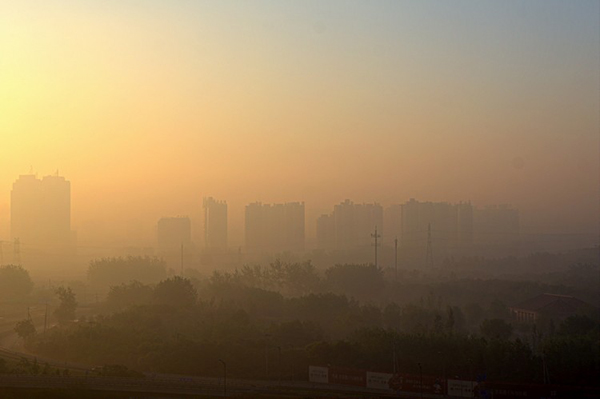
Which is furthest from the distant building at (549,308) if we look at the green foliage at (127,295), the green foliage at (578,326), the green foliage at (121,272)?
the green foliage at (121,272)

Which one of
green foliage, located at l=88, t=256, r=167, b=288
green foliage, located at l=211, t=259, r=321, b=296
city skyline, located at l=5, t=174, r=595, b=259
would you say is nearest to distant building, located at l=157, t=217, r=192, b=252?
city skyline, located at l=5, t=174, r=595, b=259

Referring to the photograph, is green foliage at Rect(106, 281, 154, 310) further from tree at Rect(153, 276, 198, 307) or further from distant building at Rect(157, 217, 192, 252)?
distant building at Rect(157, 217, 192, 252)

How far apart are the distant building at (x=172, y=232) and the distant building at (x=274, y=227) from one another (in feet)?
15.7

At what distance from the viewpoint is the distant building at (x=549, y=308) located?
1686 centimetres

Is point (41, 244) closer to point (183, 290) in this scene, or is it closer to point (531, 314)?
point (183, 290)

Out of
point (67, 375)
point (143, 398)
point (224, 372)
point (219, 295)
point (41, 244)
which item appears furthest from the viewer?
point (41, 244)

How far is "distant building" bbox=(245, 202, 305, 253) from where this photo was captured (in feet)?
146

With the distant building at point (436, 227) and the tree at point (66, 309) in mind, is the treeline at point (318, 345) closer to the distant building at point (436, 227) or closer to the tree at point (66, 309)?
the tree at point (66, 309)

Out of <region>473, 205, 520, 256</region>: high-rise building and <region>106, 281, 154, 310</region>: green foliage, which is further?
<region>473, 205, 520, 256</region>: high-rise building

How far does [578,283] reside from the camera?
24.2 m

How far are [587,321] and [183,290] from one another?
413 inches

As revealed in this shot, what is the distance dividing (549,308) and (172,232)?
109 feet

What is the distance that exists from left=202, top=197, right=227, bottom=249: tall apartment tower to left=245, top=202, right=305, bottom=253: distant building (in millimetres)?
1785

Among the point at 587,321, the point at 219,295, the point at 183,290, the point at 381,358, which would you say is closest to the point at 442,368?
the point at 381,358
